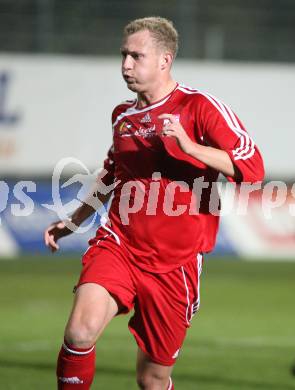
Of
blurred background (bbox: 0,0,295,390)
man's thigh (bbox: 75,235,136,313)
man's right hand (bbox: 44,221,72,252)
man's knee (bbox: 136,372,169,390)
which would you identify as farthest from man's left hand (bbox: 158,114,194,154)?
blurred background (bbox: 0,0,295,390)

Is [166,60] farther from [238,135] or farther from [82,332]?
[82,332]

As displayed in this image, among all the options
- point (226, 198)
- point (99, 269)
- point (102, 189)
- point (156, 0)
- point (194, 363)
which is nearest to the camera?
point (99, 269)

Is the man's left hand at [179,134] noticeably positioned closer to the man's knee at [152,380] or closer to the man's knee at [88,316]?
the man's knee at [88,316]

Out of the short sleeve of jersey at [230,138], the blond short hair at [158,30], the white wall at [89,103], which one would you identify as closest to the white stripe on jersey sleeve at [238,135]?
the short sleeve of jersey at [230,138]

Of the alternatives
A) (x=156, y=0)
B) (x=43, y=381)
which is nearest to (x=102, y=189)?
(x=43, y=381)

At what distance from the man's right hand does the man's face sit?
3.43 feet

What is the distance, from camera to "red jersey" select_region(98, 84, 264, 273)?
5809 mm

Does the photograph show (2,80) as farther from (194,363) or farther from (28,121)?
(194,363)

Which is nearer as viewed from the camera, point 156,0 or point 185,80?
point 185,80

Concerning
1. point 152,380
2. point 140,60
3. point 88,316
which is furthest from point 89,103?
point 88,316

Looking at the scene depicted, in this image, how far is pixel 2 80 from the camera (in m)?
18.0

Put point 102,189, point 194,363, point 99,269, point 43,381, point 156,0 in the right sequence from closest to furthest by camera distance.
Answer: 1. point 99,269
2. point 102,189
3. point 43,381
4. point 194,363
5. point 156,0

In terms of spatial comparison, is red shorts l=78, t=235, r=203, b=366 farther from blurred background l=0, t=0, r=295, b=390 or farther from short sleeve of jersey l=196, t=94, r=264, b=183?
blurred background l=0, t=0, r=295, b=390

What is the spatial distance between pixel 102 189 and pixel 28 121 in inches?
476
